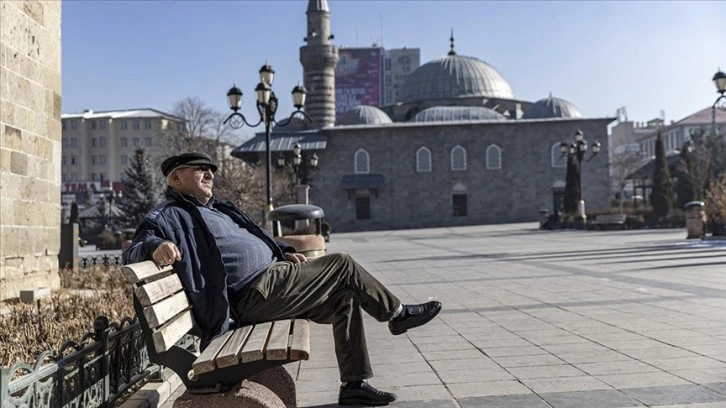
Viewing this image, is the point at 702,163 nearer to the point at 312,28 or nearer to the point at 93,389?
the point at 312,28

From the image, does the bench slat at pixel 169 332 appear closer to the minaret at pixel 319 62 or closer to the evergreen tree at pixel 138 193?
the evergreen tree at pixel 138 193

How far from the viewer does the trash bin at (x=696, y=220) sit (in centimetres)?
2209

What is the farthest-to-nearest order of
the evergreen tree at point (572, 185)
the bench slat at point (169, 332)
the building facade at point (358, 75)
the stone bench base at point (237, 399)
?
the building facade at point (358, 75)
the evergreen tree at point (572, 185)
the stone bench base at point (237, 399)
the bench slat at point (169, 332)

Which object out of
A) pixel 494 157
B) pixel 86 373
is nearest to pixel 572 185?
pixel 494 157

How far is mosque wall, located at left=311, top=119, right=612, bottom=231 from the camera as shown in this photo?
52125 mm

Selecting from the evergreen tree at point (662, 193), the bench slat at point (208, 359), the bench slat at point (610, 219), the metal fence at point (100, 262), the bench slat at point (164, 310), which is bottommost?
the metal fence at point (100, 262)

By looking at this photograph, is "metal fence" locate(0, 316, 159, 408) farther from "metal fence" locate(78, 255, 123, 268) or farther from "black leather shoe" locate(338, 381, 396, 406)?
"metal fence" locate(78, 255, 123, 268)

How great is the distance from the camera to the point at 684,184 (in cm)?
4169

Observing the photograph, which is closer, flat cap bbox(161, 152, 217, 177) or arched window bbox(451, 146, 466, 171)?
flat cap bbox(161, 152, 217, 177)

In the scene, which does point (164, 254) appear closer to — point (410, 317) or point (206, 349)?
point (206, 349)

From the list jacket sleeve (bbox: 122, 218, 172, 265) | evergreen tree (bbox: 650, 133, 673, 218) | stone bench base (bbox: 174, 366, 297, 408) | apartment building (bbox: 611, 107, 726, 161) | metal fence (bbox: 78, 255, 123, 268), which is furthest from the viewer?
apartment building (bbox: 611, 107, 726, 161)

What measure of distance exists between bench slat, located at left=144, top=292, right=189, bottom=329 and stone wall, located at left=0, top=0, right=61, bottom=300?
608 centimetres

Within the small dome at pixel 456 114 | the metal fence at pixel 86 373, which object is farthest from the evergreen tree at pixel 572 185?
the metal fence at pixel 86 373

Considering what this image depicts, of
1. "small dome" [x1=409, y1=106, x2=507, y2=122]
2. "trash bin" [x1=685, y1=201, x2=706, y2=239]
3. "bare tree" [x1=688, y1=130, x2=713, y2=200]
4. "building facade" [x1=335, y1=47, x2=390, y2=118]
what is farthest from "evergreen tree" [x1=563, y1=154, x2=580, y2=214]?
"building facade" [x1=335, y1=47, x2=390, y2=118]
